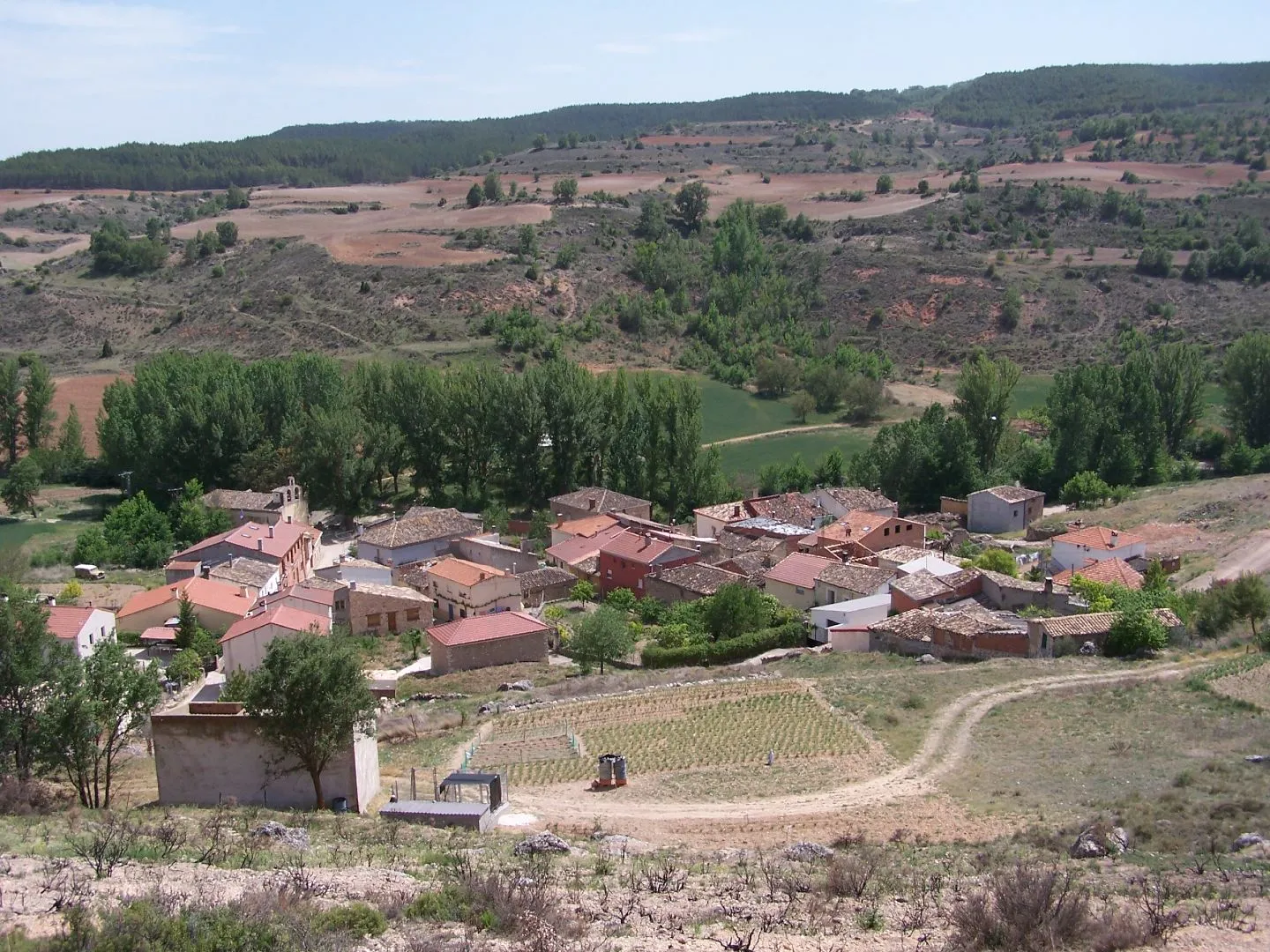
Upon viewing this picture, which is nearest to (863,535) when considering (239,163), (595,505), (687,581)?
(687,581)

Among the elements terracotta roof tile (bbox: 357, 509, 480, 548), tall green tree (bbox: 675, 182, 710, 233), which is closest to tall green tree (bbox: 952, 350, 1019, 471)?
terracotta roof tile (bbox: 357, 509, 480, 548)

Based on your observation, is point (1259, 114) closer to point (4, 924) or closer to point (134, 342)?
point (134, 342)

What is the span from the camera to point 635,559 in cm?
3816

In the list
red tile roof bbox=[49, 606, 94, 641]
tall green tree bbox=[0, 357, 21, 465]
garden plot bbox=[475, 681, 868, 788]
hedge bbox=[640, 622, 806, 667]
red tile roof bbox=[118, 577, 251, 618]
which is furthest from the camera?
tall green tree bbox=[0, 357, 21, 465]

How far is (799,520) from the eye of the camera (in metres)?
43.1

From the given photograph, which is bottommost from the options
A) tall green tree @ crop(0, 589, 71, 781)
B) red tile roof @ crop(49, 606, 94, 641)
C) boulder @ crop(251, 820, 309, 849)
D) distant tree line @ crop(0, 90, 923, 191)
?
red tile roof @ crop(49, 606, 94, 641)

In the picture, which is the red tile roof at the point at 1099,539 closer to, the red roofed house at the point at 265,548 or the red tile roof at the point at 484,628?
the red tile roof at the point at 484,628

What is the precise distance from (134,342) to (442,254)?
2093 cm

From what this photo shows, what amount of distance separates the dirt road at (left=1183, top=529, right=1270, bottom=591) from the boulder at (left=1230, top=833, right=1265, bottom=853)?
17.8 m

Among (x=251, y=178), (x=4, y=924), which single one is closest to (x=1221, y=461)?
(x=4, y=924)

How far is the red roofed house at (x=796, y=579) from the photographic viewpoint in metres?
35.3

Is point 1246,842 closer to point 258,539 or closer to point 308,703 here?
point 308,703

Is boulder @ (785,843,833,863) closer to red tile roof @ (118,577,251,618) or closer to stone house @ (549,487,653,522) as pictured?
red tile roof @ (118,577,251,618)

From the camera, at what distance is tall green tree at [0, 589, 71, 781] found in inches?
731
